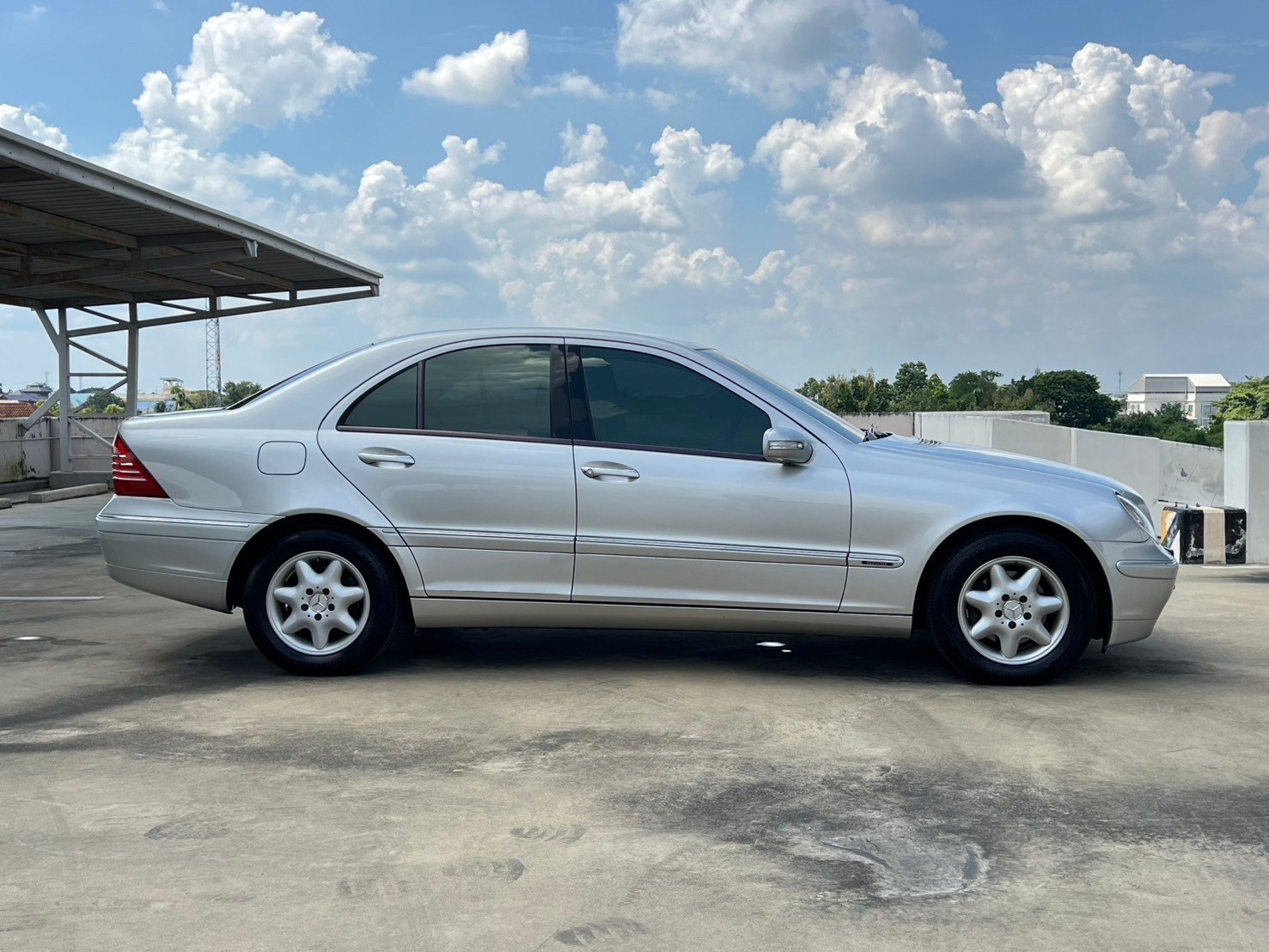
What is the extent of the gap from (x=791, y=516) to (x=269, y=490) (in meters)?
2.48

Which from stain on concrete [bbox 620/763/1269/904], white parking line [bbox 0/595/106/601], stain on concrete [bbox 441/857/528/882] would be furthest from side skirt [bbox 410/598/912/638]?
white parking line [bbox 0/595/106/601]

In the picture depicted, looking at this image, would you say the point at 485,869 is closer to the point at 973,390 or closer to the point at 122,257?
the point at 122,257

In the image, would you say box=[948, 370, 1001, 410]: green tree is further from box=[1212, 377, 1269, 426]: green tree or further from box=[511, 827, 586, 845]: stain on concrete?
box=[511, 827, 586, 845]: stain on concrete

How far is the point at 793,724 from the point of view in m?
5.03

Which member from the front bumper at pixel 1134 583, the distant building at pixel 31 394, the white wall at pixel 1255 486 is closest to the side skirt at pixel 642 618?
the front bumper at pixel 1134 583

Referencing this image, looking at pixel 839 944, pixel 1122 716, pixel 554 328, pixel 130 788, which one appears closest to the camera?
pixel 839 944

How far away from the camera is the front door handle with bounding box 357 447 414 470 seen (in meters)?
5.85

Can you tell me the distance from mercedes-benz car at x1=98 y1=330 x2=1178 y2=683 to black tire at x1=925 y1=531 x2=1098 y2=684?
11 mm

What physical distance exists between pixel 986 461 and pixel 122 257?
1612 cm

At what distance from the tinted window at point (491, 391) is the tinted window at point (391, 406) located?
0.06m

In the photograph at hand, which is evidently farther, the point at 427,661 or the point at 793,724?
the point at 427,661

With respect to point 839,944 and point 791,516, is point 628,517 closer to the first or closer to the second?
point 791,516

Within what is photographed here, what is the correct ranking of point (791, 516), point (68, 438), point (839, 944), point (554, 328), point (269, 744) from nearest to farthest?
point (839, 944)
point (269, 744)
point (791, 516)
point (554, 328)
point (68, 438)

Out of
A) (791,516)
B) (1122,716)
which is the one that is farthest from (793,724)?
(1122,716)
